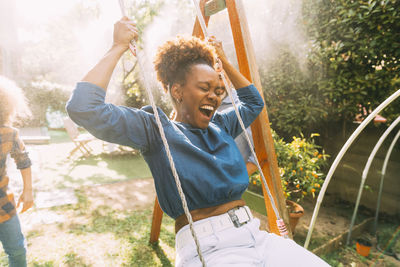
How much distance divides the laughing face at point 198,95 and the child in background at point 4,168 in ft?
4.90

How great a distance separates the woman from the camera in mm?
1261

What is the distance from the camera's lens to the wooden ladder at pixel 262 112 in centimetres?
222

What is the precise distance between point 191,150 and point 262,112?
1.11 metres

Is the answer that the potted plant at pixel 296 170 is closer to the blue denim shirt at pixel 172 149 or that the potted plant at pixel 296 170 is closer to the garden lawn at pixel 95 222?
the garden lawn at pixel 95 222

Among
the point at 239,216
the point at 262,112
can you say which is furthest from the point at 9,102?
the point at 262,112

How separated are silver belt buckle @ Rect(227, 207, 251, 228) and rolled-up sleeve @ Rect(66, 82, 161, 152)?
0.63m

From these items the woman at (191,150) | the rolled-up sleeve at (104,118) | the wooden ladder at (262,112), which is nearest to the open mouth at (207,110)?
the woman at (191,150)

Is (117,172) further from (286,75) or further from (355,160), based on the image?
(355,160)

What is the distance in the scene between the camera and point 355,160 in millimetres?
4555

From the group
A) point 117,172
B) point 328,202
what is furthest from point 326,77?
point 117,172

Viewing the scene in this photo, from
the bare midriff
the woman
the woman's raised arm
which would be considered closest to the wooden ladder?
the woman

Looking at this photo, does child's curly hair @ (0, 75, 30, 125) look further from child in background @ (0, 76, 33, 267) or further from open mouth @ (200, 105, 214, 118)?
open mouth @ (200, 105, 214, 118)

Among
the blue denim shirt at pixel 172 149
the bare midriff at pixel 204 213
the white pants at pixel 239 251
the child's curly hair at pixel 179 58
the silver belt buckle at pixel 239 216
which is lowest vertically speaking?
the white pants at pixel 239 251

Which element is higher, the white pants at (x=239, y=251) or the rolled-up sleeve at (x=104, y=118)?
the rolled-up sleeve at (x=104, y=118)
